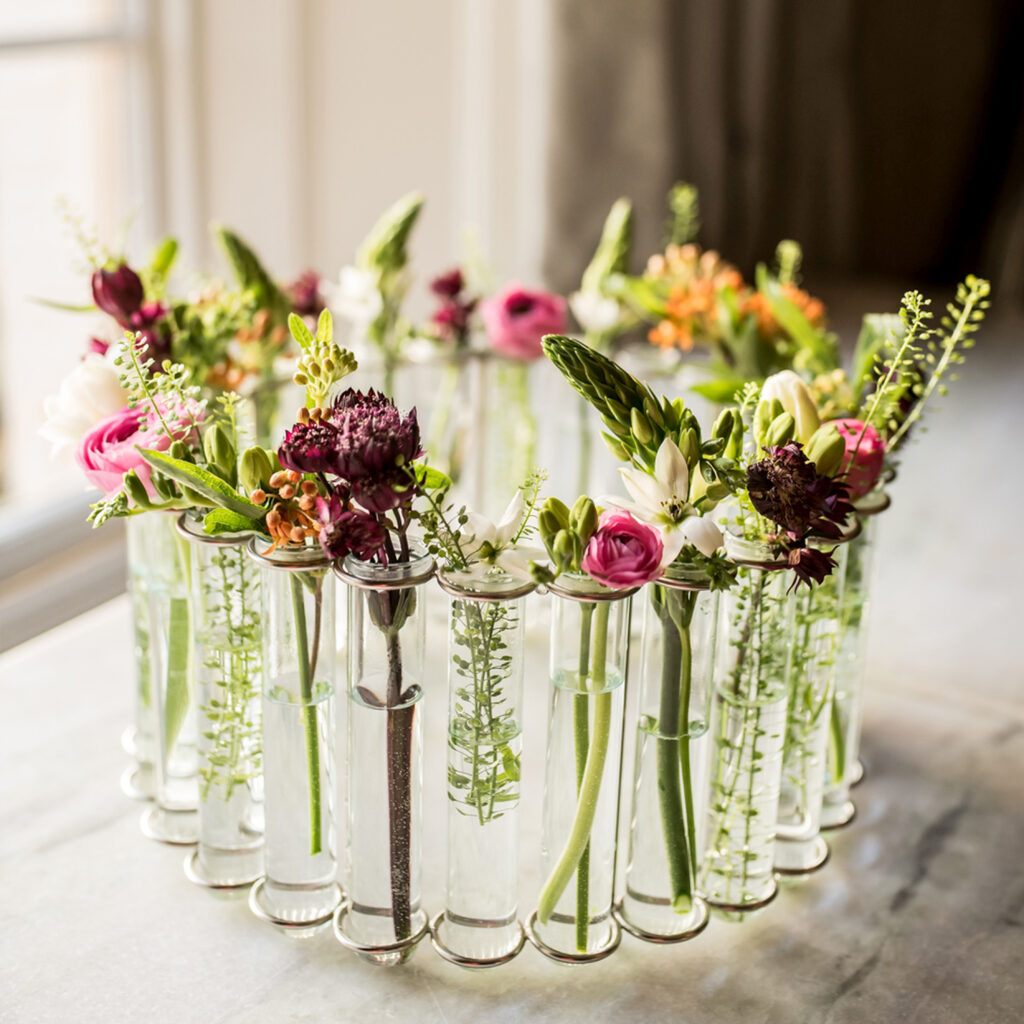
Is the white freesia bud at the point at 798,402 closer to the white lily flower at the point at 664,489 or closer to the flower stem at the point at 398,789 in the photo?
the white lily flower at the point at 664,489

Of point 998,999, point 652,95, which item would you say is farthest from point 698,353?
point 998,999

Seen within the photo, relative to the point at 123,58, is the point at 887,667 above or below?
below

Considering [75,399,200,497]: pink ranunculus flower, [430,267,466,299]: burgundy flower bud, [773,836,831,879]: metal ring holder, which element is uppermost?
[430,267,466,299]: burgundy flower bud

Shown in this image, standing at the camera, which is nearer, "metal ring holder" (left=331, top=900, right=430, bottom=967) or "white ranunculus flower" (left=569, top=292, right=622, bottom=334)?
"metal ring holder" (left=331, top=900, right=430, bottom=967)

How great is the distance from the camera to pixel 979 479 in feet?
6.03

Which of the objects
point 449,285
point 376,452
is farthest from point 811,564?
point 449,285

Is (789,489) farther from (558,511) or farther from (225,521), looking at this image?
(225,521)

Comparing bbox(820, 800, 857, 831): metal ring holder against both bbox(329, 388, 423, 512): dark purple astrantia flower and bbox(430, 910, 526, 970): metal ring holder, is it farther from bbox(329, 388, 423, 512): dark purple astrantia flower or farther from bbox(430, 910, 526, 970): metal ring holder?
bbox(329, 388, 423, 512): dark purple astrantia flower

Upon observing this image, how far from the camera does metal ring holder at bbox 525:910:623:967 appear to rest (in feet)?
2.70

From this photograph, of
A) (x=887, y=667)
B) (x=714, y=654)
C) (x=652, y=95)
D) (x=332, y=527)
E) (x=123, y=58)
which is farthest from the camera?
(x=652, y=95)

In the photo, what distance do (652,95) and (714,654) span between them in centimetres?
157

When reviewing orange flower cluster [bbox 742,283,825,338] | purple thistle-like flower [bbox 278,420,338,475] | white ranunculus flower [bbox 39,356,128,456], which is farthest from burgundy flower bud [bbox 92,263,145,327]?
orange flower cluster [bbox 742,283,825,338]

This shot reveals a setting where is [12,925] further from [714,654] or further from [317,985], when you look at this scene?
[714,654]

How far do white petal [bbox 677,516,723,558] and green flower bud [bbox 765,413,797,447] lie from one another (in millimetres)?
72
